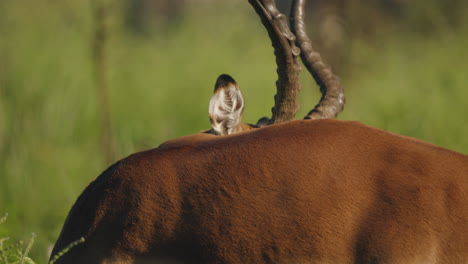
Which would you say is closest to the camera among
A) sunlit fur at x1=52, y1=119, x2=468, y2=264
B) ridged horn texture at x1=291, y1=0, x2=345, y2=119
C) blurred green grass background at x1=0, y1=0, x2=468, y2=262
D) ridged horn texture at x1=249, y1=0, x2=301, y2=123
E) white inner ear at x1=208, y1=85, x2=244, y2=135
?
sunlit fur at x1=52, y1=119, x2=468, y2=264

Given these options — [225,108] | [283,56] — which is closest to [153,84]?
[283,56]

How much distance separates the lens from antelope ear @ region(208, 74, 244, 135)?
2006 millimetres

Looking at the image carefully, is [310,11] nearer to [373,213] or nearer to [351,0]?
[351,0]

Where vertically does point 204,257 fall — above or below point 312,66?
below

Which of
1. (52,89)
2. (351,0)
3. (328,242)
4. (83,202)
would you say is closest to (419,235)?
(328,242)

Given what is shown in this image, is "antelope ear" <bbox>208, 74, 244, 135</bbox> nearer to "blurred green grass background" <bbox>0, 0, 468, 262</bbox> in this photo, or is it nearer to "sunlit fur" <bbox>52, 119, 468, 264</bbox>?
"sunlit fur" <bbox>52, 119, 468, 264</bbox>

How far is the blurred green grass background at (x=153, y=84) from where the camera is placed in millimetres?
4938

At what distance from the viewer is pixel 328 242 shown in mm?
1435

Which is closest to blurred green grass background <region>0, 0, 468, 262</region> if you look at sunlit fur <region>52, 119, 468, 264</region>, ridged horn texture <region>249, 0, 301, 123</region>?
ridged horn texture <region>249, 0, 301, 123</region>

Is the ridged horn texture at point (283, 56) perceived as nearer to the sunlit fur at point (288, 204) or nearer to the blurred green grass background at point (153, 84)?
the sunlit fur at point (288, 204)

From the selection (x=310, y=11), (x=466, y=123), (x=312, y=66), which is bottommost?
(x=466, y=123)

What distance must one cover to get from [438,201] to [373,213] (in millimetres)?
135

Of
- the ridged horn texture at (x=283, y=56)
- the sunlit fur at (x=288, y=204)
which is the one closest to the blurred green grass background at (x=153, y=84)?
the ridged horn texture at (x=283, y=56)

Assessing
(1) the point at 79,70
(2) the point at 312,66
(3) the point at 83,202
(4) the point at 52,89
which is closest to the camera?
(3) the point at 83,202
